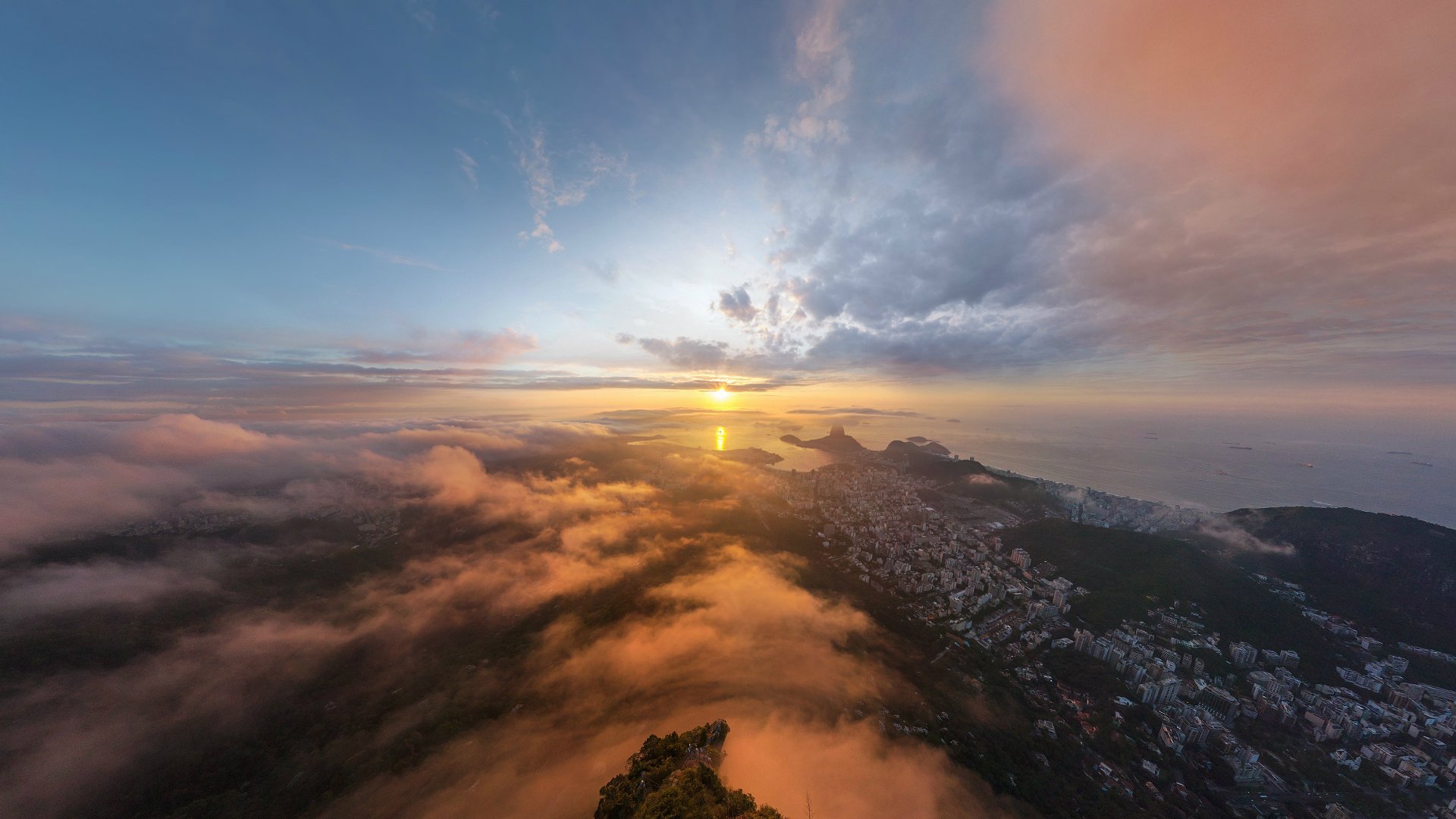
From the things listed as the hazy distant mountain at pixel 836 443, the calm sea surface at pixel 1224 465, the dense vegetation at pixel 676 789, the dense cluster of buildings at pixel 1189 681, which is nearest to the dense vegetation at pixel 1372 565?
the dense cluster of buildings at pixel 1189 681

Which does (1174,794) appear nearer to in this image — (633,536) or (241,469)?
(633,536)

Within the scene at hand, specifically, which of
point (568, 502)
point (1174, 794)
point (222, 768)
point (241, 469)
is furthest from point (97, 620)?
point (1174, 794)

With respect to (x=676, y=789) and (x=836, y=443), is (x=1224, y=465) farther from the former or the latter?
(x=676, y=789)

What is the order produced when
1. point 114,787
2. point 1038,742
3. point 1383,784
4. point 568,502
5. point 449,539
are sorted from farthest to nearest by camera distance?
point 568,502
point 449,539
point 114,787
point 1038,742
point 1383,784

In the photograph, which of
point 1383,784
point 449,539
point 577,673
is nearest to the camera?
point 1383,784

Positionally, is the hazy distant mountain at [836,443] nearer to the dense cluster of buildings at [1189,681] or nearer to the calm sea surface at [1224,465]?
the calm sea surface at [1224,465]

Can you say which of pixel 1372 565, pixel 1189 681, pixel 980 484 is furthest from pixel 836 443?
pixel 1189 681
